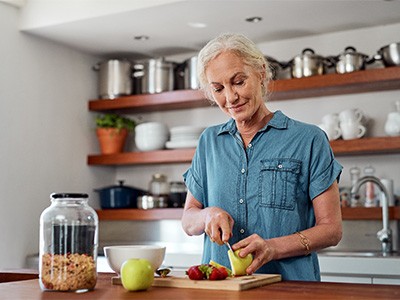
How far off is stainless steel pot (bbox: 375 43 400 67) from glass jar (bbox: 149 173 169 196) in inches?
68.0

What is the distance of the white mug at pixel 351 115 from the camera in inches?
158

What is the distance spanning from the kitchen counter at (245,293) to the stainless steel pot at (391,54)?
2314mm

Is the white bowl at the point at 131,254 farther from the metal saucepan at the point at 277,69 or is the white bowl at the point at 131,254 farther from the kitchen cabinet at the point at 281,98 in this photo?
the metal saucepan at the point at 277,69

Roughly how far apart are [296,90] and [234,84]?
208 centimetres

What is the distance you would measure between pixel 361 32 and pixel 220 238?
271 cm

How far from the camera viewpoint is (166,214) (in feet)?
14.7

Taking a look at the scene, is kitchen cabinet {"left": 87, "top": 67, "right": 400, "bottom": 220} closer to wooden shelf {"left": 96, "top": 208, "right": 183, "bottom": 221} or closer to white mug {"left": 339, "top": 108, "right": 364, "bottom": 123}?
wooden shelf {"left": 96, "top": 208, "right": 183, "bottom": 221}

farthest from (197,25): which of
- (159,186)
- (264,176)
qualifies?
(264,176)

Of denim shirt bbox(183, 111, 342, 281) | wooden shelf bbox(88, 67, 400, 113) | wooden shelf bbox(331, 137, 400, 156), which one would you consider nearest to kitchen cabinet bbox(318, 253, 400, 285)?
wooden shelf bbox(331, 137, 400, 156)

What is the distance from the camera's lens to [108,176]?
16.7 ft

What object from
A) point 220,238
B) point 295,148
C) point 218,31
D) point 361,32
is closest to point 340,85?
point 361,32

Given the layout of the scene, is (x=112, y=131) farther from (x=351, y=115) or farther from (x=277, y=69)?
(x=351, y=115)

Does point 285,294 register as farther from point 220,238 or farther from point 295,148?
point 295,148

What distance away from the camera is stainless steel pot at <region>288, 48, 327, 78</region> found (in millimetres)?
4098
